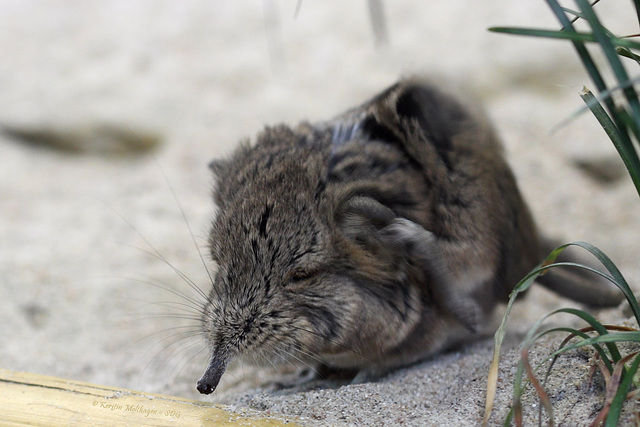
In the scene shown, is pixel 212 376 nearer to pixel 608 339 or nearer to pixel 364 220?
pixel 364 220

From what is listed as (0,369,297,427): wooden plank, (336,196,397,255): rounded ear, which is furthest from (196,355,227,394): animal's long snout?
(336,196,397,255): rounded ear

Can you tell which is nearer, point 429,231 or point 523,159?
point 429,231

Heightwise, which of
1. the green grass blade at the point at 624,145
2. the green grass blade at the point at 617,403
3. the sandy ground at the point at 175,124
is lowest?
the sandy ground at the point at 175,124

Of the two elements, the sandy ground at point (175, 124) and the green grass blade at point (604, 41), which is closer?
the green grass blade at point (604, 41)

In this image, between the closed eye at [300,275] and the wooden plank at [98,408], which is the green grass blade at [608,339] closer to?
the wooden plank at [98,408]

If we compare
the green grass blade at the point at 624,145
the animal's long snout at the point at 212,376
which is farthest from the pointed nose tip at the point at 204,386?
the green grass blade at the point at 624,145

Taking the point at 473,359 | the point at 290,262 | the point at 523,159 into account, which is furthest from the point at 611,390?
the point at 523,159

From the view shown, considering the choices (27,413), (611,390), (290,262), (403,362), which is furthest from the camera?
(403,362)

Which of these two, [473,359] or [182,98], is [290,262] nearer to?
[473,359]
